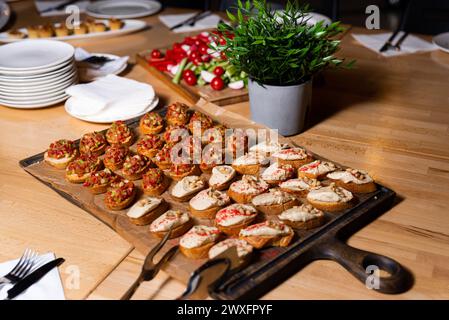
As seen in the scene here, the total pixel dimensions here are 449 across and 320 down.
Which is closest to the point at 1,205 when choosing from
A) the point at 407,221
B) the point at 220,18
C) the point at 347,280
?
the point at 347,280

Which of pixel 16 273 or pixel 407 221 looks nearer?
pixel 16 273

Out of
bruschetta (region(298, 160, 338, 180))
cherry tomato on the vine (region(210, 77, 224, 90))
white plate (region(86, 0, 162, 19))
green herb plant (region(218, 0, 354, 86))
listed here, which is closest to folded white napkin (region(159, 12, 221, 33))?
white plate (region(86, 0, 162, 19))

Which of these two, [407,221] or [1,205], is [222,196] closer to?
[407,221]

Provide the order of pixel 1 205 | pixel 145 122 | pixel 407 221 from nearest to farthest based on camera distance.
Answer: pixel 407 221
pixel 1 205
pixel 145 122

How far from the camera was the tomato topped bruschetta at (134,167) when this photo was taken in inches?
69.3

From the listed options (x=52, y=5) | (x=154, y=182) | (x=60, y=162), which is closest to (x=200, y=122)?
(x=154, y=182)

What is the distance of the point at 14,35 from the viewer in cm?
308

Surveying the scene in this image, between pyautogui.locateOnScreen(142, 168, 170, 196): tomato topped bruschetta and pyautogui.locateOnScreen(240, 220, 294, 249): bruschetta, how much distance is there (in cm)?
38

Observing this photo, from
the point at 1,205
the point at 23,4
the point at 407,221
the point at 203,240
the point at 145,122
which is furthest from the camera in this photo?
the point at 23,4

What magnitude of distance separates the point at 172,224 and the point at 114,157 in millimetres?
489

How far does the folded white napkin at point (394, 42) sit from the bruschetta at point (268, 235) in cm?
180

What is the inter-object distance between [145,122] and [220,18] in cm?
166

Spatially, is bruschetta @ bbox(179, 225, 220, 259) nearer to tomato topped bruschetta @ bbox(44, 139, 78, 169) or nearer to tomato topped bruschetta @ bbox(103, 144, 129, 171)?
tomato topped bruschetta @ bbox(103, 144, 129, 171)

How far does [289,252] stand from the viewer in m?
1.38
